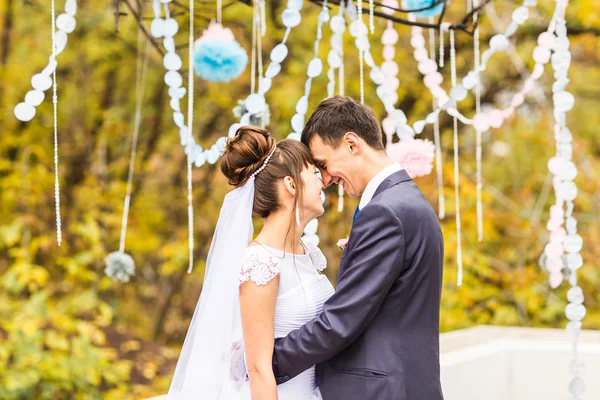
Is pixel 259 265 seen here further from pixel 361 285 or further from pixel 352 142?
pixel 352 142

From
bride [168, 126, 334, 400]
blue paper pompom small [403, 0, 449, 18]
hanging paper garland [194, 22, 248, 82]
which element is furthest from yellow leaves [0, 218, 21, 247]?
blue paper pompom small [403, 0, 449, 18]

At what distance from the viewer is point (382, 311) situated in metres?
1.68

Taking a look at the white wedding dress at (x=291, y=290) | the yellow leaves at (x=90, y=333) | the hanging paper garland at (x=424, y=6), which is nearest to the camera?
the white wedding dress at (x=291, y=290)

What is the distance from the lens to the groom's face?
1.82m

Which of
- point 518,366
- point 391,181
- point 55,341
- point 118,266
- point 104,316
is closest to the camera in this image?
point 391,181

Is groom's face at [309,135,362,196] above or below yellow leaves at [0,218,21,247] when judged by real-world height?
above

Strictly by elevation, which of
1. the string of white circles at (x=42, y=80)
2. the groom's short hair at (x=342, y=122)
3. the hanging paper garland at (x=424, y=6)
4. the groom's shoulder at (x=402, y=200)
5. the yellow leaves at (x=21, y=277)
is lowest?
the yellow leaves at (x=21, y=277)

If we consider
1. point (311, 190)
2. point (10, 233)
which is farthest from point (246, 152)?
point (10, 233)

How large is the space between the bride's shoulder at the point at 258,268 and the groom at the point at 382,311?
0.16 metres

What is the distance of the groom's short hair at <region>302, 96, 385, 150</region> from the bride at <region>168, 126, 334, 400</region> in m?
0.08

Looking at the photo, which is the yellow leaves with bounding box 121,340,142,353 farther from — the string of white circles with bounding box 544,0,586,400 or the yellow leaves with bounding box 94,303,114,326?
the string of white circles with bounding box 544,0,586,400

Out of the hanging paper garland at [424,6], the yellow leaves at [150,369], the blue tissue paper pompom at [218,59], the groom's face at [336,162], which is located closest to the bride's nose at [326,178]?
the groom's face at [336,162]

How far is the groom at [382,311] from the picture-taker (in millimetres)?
1623

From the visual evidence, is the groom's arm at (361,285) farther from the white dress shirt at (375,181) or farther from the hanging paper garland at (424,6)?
the hanging paper garland at (424,6)
